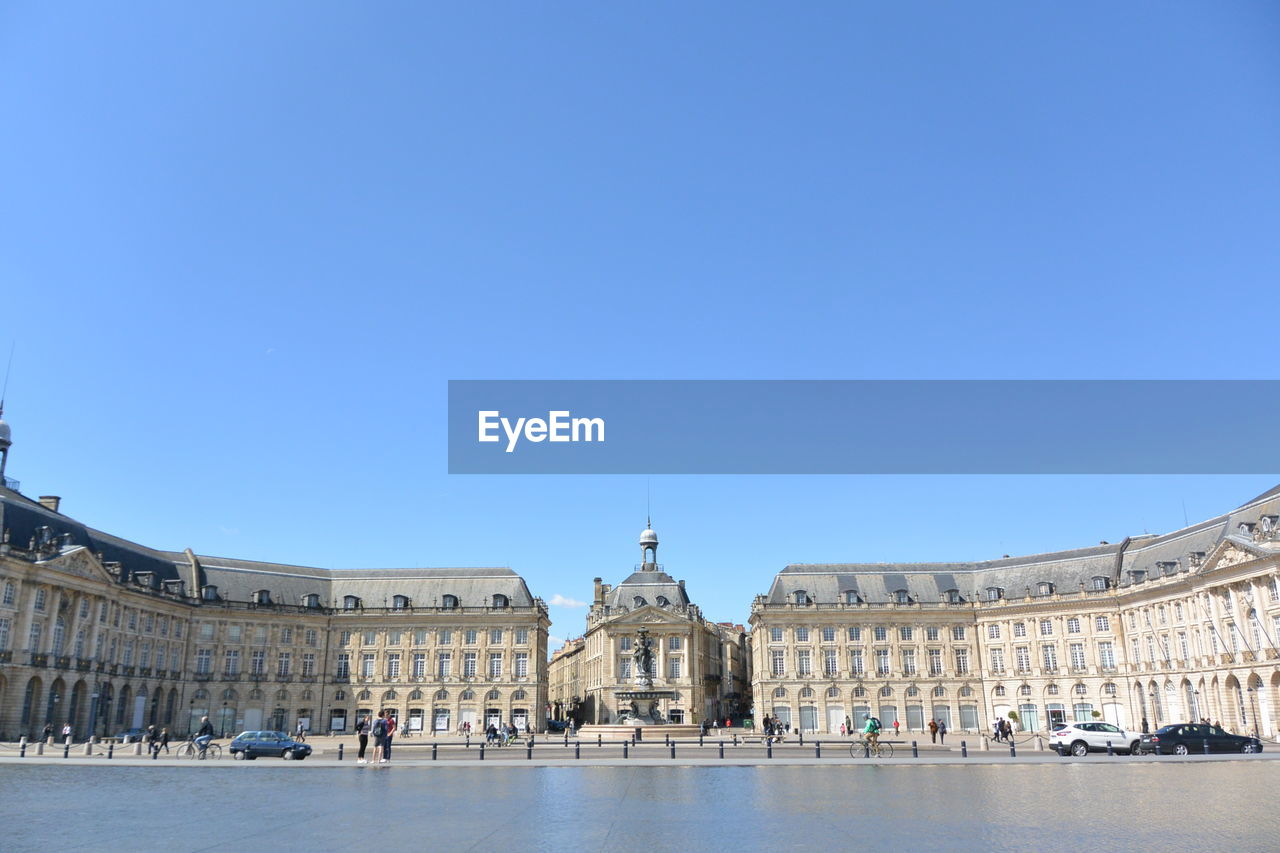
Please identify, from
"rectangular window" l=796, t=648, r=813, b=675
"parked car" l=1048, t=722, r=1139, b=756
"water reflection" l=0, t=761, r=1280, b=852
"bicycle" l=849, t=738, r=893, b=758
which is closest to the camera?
"water reflection" l=0, t=761, r=1280, b=852

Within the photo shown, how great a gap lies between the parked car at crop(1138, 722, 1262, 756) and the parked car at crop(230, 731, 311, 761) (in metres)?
36.7

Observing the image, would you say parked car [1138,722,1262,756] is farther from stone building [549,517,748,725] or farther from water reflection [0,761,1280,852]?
stone building [549,517,748,725]

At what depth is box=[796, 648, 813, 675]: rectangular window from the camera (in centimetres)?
8956

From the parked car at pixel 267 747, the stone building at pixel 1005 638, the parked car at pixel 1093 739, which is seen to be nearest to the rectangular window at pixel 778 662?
the stone building at pixel 1005 638

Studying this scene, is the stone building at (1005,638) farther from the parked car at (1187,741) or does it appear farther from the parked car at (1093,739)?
the parked car at (1093,739)

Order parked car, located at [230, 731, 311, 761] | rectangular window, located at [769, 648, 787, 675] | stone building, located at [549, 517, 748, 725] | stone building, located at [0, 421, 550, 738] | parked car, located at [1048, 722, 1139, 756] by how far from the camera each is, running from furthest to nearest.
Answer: stone building, located at [549, 517, 748, 725], rectangular window, located at [769, 648, 787, 675], stone building, located at [0, 421, 550, 738], parked car, located at [230, 731, 311, 761], parked car, located at [1048, 722, 1139, 756]

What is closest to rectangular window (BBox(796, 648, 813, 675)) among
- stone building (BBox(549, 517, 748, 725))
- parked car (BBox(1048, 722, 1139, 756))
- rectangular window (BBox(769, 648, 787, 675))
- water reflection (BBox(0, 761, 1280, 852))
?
rectangular window (BBox(769, 648, 787, 675))

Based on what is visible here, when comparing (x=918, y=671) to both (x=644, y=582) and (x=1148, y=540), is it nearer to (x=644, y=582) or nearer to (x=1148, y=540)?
(x=1148, y=540)

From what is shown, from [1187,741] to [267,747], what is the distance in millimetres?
40379

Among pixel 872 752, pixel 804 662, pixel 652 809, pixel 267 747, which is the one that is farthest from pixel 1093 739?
pixel 804 662

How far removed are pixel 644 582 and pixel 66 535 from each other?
55487 millimetres

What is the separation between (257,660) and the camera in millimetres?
86500

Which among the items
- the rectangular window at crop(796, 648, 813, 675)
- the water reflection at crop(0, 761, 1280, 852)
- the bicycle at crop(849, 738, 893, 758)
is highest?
the rectangular window at crop(796, 648, 813, 675)

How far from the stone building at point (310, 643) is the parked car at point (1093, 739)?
2236 inches
